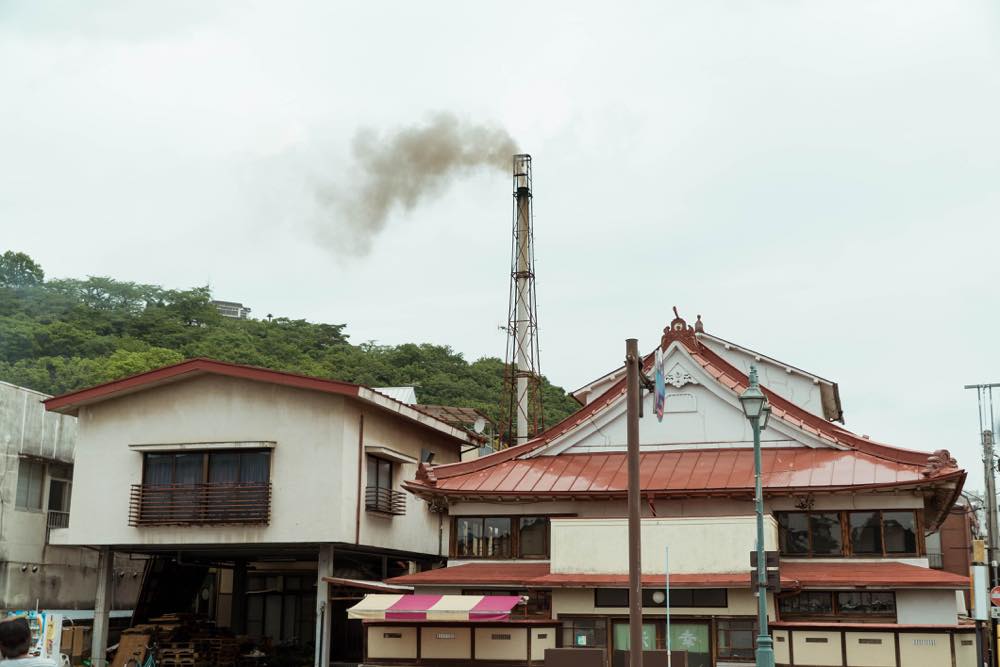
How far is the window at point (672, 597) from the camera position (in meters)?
29.1

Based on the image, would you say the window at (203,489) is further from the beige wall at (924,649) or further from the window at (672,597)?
the beige wall at (924,649)

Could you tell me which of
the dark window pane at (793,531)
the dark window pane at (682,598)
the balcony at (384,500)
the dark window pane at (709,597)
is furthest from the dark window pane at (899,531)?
the balcony at (384,500)

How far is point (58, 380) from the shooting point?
6669 centimetres

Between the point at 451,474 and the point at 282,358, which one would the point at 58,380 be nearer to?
the point at 282,358

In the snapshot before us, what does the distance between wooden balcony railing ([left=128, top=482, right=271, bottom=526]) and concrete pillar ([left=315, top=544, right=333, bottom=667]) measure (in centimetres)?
229

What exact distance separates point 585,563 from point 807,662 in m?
6.33

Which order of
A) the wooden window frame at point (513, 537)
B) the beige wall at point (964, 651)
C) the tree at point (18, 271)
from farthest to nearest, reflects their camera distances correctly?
the tree at point (18, 271), the wooden window frame at point (513, 537), the beige wall at point (964, 651)

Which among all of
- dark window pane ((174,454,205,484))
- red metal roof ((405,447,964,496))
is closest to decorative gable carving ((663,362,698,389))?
red metal roof ((405,447,964,496))

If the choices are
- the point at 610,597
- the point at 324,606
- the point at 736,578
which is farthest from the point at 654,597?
the point at 324,606

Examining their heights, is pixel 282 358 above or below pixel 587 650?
above

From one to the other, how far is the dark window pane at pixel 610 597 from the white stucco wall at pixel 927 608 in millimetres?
7225

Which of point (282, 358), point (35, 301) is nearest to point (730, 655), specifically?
point (282, 358)

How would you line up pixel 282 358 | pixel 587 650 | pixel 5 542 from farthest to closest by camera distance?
pixel 282 358
pixel 5 542
pixel 587 650

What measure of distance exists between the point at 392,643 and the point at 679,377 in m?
12.3
